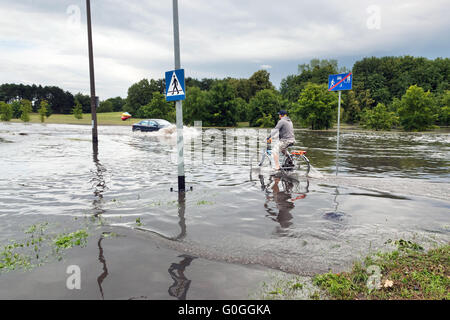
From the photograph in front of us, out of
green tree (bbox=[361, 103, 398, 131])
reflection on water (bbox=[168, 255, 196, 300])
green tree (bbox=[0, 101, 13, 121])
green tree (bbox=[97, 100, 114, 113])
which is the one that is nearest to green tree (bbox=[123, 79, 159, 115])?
green tree (bbox=[97, 100, 114, 113])

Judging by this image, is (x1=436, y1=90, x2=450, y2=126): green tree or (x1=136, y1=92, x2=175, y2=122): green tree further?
(x1=136, y1=92, x2=175, y2=122): green tree

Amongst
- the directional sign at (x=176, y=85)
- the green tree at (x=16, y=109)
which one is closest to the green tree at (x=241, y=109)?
the directional sign at (x=176, y=85)

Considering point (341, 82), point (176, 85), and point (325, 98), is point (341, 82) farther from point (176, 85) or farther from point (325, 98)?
point (325, 98)

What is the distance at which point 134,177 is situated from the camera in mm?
11266

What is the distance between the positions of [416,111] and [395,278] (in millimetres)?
68464

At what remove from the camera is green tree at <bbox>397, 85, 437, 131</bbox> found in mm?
61281

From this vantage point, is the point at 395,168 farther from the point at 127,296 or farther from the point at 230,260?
the point at 127,296

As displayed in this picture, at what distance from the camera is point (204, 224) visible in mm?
6348

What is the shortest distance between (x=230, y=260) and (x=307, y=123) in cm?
6603

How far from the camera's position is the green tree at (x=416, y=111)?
61281 mm

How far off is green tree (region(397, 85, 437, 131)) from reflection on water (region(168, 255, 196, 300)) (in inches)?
2691

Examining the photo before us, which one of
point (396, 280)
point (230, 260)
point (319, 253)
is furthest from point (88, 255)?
point (396, 280)

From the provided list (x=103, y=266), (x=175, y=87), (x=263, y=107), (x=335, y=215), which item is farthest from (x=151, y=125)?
(x=263, y=107)

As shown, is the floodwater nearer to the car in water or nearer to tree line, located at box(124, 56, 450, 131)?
the car in water
